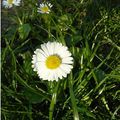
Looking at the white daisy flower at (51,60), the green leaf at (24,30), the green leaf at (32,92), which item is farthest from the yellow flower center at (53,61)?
the green leaf at (24,30)

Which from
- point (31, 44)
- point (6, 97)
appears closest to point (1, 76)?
point (6, 97)

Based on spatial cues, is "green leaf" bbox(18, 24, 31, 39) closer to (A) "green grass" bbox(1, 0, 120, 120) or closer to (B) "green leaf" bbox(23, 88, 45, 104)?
(A) "green grass" bbox(1, 0, 120, 120)

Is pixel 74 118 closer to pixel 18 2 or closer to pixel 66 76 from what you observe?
pixel 66 76

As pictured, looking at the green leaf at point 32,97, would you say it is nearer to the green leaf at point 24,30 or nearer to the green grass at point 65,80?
the green grass at point 65,80

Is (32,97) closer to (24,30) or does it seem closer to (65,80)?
(65,80)

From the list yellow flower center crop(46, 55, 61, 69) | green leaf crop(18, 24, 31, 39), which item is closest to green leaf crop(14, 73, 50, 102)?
yellow flower center crop(46, 55, 61, 69)

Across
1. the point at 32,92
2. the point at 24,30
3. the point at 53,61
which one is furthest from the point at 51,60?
the point at 24,30

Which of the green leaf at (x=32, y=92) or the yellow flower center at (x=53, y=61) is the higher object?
the yellow flower center at (x=53, y=61)
